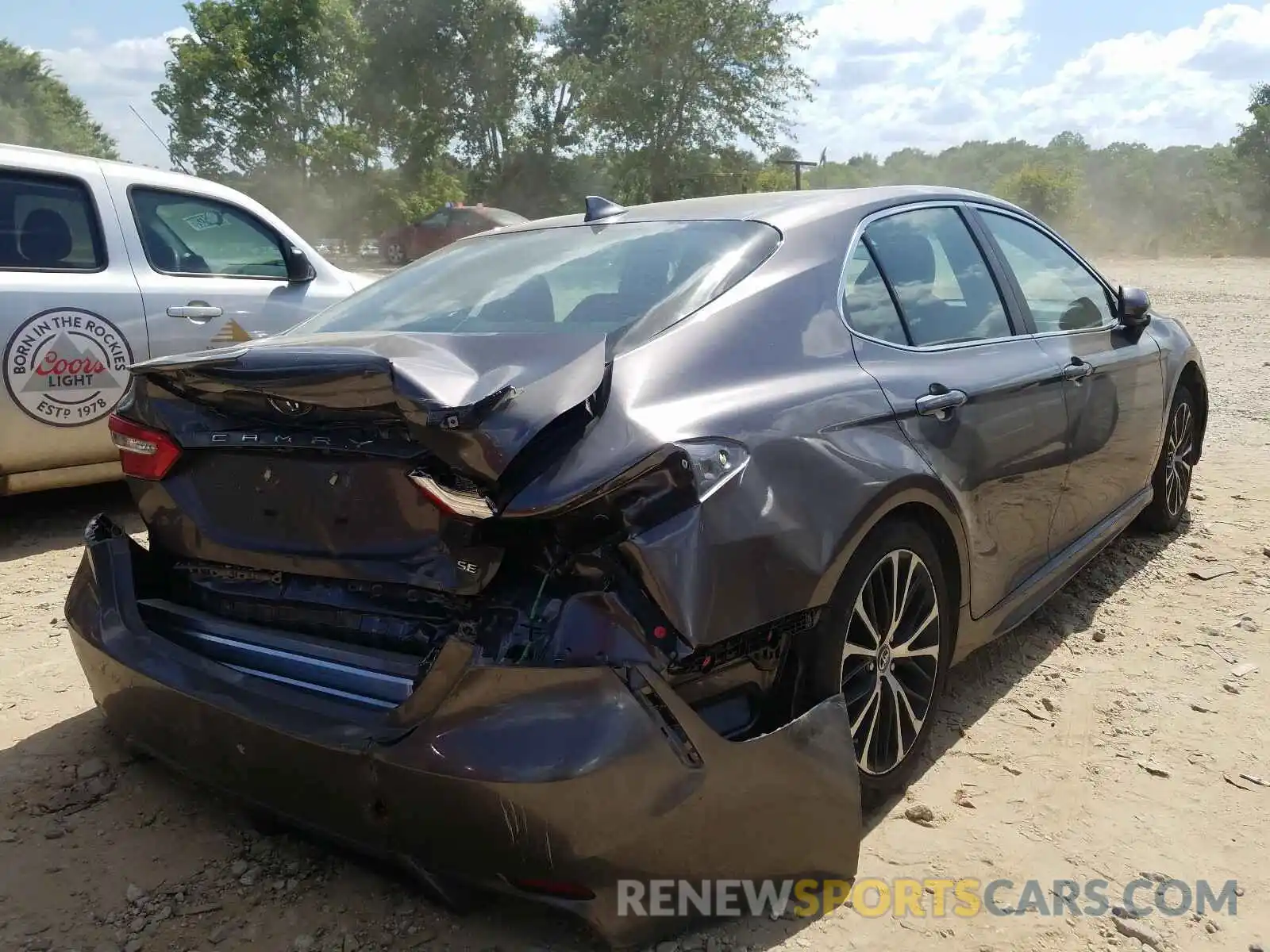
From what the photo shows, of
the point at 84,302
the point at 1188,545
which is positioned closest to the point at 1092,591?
the point at 1188,545

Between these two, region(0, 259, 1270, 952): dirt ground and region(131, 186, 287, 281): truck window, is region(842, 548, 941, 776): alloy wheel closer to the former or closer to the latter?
region(0, 259, 1270, 952): dirt ground

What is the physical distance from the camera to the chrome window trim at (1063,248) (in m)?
3.49

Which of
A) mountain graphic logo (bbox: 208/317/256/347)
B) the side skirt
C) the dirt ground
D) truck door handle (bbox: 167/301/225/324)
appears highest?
truck door handle (bbox: 167/301/225/324)

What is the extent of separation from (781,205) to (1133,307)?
1.91m

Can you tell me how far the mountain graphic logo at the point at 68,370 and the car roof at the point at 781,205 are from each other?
100 inches

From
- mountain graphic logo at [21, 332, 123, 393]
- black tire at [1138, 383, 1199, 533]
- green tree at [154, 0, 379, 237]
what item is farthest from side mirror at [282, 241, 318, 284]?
green tree at [154, 0, 379, 237]

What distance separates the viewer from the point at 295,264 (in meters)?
5.74

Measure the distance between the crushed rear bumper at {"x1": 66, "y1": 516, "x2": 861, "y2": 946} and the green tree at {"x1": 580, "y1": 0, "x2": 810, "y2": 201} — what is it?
94.9 ft

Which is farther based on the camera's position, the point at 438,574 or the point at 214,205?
the point at 214,205

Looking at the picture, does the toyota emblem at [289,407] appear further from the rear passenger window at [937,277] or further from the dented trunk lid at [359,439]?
the rear passenger window at [937,277]

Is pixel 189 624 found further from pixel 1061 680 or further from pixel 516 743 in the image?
pixel 1061 680

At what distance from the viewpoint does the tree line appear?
88.3 feet

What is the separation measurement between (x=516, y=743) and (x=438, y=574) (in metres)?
0.38

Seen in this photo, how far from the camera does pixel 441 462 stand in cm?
196
